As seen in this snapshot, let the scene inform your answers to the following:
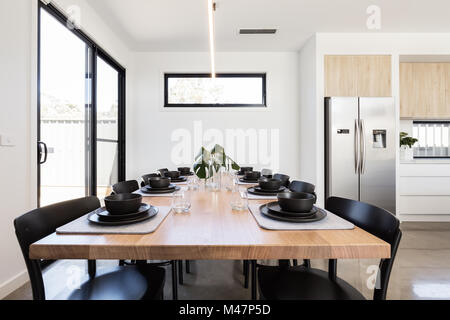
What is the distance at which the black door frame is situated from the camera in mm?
2166

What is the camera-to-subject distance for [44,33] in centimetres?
229

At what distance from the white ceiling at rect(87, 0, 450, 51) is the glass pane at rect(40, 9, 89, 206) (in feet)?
2.27

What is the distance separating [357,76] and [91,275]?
4095mm

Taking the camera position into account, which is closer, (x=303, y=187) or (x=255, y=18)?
(x=303, y=187)

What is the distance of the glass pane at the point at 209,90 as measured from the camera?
14.4 ft

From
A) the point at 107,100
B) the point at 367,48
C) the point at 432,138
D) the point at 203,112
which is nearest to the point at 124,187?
the point at 107,100

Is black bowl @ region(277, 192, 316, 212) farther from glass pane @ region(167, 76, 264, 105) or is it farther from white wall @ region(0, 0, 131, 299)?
glass pane @ region(167, 76, 264, 105)

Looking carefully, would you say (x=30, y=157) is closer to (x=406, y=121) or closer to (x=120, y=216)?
(x=120, y=216)

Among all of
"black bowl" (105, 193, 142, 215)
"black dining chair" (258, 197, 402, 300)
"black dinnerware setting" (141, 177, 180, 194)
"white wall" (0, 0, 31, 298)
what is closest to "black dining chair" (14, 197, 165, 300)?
"black bowl" (105, 193, 142, 215)

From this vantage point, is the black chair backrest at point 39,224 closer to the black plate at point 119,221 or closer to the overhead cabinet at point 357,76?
the black plate at point 119,221

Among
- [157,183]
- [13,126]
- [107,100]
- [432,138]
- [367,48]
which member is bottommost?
[157,183]

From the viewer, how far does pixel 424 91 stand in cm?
386

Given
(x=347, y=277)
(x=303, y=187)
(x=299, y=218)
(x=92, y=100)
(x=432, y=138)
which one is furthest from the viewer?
(x=432, y=138)

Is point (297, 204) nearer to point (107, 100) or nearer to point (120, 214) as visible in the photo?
point (120, 214)
